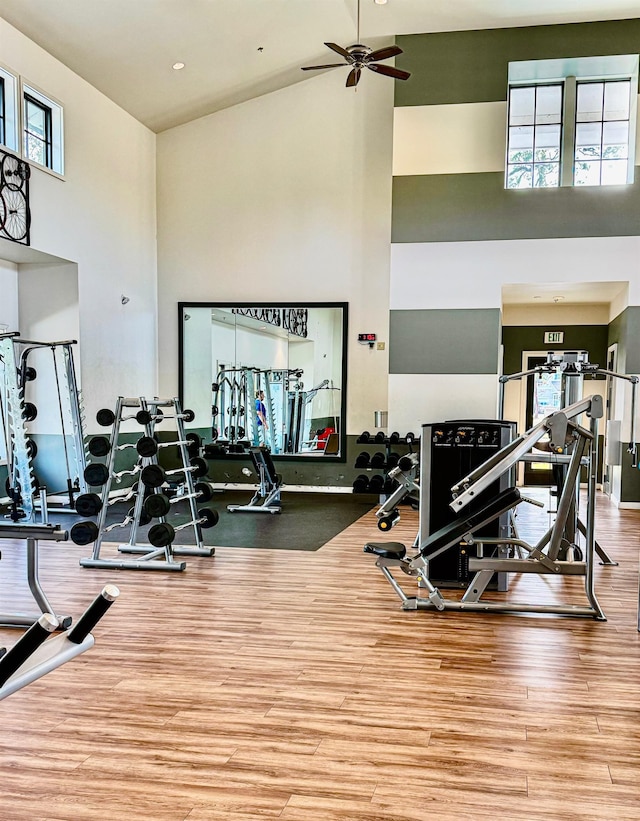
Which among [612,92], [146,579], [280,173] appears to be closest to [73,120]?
[280,173]

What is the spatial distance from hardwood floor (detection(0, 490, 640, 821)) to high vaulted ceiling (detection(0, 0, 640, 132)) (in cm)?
540

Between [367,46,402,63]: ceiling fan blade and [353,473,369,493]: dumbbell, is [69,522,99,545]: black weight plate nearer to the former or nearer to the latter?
[353,473,369,493]: dumbbell

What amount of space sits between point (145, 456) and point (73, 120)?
4.52 metres

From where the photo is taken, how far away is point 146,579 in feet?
16.1

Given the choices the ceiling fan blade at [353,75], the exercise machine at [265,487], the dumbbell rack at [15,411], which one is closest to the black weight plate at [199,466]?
the dumbbell rack at [15,411]

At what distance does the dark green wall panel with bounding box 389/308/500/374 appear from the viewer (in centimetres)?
887

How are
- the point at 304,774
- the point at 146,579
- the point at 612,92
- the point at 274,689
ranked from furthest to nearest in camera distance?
the point at 612,92 < the point at 146,579 < the point at 274,689 < the point at 304,774

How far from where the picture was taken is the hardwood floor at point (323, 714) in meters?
2.17

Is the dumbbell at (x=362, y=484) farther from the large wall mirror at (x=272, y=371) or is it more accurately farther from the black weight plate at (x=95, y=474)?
the black weight plate at (x=95, y=474)

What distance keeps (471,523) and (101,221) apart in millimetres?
6043

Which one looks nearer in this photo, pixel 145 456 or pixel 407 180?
pixel 145 456

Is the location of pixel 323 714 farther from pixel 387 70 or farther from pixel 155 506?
pixel 387 70

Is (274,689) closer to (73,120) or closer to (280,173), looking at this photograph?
(73,120)

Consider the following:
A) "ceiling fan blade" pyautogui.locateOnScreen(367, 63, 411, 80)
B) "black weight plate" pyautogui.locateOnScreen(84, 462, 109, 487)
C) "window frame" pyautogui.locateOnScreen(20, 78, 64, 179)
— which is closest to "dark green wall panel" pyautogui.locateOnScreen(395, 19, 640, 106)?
"ceiling fan blade" pyautogui.locateOnScreen(367, 63, 411, 80)
